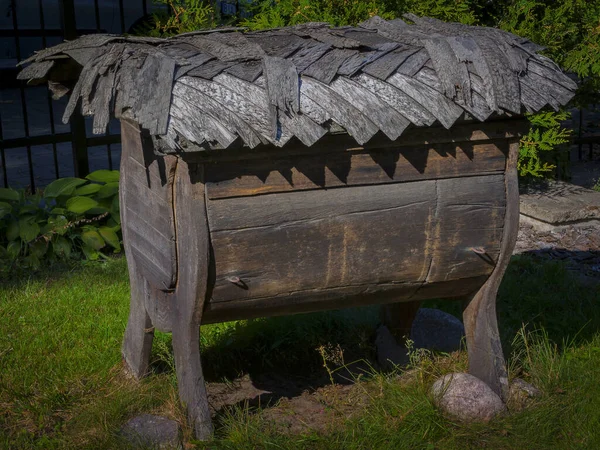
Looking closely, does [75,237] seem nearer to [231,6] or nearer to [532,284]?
[231,6]

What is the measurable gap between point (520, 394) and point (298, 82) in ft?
5.47

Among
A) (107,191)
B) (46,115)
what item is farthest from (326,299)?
(46,115)

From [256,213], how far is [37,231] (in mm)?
2901

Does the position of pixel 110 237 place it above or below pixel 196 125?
below

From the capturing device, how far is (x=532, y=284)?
196 inches

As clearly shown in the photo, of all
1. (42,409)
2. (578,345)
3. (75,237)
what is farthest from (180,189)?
(75,237)

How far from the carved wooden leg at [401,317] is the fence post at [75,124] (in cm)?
298

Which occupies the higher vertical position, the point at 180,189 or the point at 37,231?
the point at 180,189

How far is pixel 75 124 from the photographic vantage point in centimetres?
595

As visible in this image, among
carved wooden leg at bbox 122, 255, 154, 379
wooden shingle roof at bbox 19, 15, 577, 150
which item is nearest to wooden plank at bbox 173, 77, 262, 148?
wooden shingle roof at bbox 19, 15, 577, 150

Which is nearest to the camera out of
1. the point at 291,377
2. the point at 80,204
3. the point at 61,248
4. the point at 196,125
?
the point at 196,125

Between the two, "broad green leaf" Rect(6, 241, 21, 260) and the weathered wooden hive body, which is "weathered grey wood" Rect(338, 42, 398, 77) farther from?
"broad green leaf" Rect(6, 241, 21, 260)

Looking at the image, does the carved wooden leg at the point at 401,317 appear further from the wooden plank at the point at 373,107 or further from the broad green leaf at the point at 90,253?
the broad green leaf at the point at 90,253

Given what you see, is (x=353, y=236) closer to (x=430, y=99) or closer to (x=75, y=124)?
(x=430, y=99)
